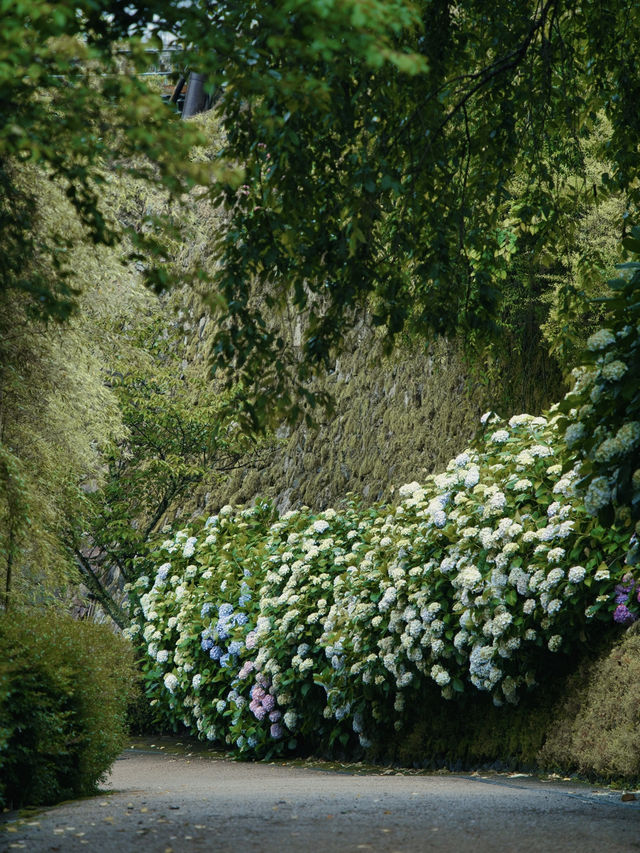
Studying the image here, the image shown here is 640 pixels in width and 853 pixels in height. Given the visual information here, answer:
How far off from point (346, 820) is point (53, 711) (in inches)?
64.4

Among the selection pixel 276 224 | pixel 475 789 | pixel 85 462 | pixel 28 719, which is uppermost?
pixel 276 224

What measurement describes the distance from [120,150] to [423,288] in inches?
85.8

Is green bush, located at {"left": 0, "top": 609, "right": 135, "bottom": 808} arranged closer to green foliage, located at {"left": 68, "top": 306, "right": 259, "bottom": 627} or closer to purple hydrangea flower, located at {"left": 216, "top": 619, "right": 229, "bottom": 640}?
purple hydrangea flower, located at {"left": 216, "top": 619, "right": 229, "bottom": 640}

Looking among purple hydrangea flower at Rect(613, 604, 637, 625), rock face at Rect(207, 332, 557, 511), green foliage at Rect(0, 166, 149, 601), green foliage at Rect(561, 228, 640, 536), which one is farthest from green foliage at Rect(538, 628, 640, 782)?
green foliage at Rect(0, 166, 149, 601)

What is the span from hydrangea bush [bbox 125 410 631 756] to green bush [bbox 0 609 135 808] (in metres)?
2.25

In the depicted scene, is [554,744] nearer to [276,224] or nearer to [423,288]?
[423,288]

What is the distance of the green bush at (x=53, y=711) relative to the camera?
4559mm

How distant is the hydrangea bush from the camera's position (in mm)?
6352

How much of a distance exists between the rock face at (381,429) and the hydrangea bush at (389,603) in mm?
1078

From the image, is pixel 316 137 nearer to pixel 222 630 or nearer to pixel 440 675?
pixel 440 675

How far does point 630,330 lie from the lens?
4.09m

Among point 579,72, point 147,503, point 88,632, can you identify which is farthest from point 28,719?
point 147,503

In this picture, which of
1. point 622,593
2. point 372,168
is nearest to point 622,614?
point 622,593

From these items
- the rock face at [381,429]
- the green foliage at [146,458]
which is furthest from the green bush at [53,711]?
the green foliage at [146,458]
